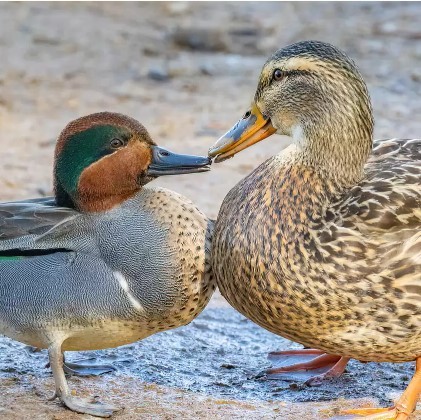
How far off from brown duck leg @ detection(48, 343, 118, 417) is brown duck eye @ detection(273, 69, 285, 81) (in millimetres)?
1533

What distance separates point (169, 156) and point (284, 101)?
626mm

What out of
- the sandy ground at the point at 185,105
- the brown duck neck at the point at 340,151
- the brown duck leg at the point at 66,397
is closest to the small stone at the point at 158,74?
the sandy ground at the point at 185,105

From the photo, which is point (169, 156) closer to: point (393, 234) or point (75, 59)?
point (393, 234)

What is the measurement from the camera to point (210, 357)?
5.41m

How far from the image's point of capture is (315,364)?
5336 millimetres

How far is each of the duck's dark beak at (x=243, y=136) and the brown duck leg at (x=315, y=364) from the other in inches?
45.7

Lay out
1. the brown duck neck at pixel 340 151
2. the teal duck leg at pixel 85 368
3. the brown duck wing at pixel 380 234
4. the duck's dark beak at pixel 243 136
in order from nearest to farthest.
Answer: the brown duck wing at pixel 380 234 < the brown duck neck at pixel 340 151 < the duck's dark beak at pixel 243 136 < the teal duck leg at pixel 85 368

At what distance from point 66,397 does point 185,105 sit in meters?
5.44

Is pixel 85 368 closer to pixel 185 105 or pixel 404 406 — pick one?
pixel 404 406

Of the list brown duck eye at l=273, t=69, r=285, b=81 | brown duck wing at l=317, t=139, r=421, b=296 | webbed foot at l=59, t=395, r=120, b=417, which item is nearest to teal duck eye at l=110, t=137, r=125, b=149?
brown duck eye at l=273, t=69, r=285, b=81

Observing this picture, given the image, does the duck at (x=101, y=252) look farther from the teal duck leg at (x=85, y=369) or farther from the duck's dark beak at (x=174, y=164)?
the teal duck leg at (x=85, y=369)

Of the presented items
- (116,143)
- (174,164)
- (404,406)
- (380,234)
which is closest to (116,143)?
(116,143)

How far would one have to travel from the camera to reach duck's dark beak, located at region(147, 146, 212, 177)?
4918 millimetres

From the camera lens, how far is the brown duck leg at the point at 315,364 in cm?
518
